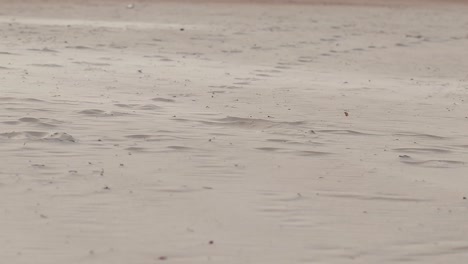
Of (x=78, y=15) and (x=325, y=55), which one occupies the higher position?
(x=78, y=15)

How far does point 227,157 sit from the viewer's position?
8008mm

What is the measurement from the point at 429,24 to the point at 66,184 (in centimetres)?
1933

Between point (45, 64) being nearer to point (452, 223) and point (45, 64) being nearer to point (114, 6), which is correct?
point (452, 223)

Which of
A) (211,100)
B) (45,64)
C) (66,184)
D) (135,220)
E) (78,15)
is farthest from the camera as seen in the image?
(78,15)

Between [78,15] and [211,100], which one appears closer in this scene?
[211,100]

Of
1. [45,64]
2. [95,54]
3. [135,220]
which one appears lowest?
[135,220]

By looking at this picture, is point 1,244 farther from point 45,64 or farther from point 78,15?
point 78,15

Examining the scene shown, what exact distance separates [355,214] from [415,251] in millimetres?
761

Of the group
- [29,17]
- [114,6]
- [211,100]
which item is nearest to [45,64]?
[211,100]

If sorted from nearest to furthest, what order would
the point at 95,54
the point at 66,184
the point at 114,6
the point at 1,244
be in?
the point at 1,244, the point at 66,184, the point at 95,54, the point at 114,6

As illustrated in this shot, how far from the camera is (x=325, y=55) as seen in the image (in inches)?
677

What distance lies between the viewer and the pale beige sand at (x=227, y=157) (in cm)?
587

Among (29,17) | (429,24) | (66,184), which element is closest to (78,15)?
(29,17)

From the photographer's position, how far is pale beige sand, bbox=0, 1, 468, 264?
587cm
